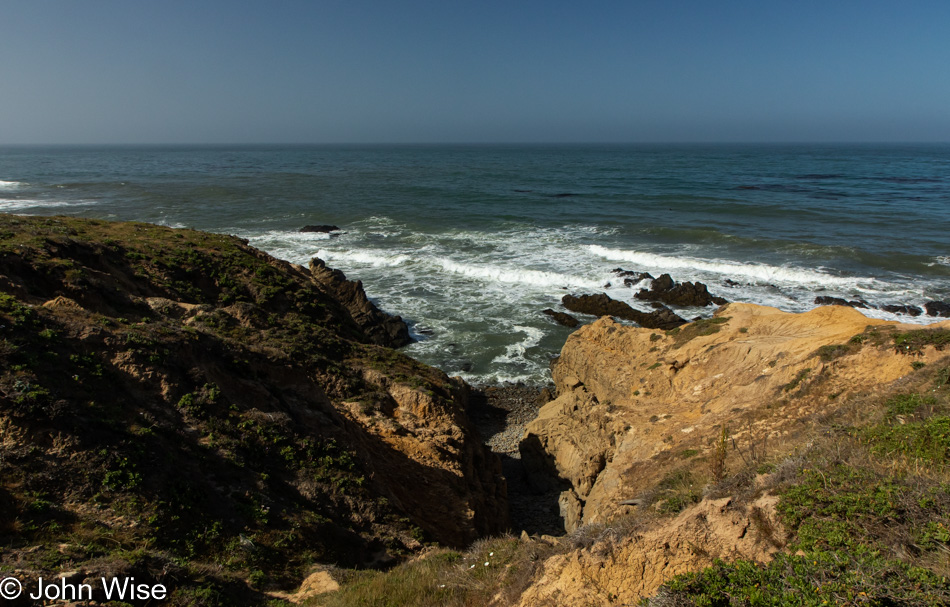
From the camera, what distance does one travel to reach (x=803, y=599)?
4.38 metres

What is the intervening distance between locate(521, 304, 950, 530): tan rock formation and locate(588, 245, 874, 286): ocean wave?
18793 millimetres

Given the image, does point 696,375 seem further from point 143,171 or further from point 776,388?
point 143,171

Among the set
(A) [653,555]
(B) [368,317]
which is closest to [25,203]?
(B) [368,317]

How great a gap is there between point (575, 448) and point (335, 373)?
22.0 feet

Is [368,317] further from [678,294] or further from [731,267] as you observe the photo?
[731,267]

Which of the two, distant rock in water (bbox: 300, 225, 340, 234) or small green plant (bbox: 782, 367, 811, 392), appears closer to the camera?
small green plant (bbox: 782, 367, 811, 392)

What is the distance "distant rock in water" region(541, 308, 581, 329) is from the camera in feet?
84.1

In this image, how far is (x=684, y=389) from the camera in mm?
13102

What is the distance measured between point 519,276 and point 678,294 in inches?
371

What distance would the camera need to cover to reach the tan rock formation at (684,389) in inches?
413

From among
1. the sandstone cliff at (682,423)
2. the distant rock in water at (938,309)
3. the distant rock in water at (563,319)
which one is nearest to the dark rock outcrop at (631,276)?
the distant rock in water at (563,319)

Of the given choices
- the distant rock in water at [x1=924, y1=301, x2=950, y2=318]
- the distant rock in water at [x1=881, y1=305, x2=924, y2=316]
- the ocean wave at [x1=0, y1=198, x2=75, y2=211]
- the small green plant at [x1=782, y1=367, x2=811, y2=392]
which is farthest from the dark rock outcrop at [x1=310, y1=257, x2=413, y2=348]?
the ocean wave at [x1=0, y1=198, x2=75, y2=211]

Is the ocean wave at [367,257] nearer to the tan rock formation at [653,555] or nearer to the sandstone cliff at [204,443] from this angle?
the sandstone cliff at [204,443]

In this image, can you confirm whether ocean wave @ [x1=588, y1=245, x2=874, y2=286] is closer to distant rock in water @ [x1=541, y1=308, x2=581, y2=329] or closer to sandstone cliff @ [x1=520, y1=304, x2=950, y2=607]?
distant rock in water @ [x1=541, y1=308, x2=581, y2=329]
